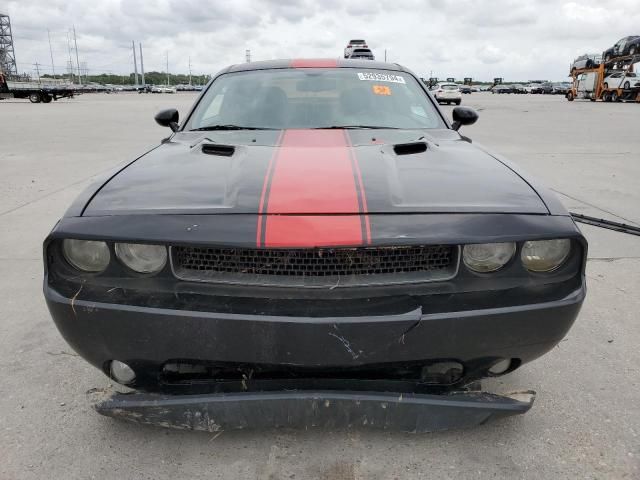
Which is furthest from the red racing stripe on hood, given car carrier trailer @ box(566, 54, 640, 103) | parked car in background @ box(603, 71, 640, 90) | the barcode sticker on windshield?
parked car in background @ box(603, 71, 640, 90)

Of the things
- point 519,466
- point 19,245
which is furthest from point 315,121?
point 19,245

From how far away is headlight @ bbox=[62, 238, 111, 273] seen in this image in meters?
1.61

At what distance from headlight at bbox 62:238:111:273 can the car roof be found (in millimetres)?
1991

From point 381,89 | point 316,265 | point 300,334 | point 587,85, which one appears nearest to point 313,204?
point 316,265

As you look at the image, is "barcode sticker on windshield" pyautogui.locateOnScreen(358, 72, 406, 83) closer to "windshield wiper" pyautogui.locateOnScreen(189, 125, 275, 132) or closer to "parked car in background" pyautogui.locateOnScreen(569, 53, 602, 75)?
"windshield wiper" pyautogui.locateOnScreen(189, 125, 275, 132)

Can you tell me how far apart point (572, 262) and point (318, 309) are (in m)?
0.85

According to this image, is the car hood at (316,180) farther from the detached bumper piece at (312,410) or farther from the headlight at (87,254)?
the detached bumper piece at (312,410)

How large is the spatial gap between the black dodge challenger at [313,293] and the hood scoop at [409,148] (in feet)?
1.24

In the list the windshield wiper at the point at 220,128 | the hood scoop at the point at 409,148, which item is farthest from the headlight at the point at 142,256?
the windshield wiper at the point at 220,128

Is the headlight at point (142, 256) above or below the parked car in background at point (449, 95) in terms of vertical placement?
below

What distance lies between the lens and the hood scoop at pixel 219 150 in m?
2.15

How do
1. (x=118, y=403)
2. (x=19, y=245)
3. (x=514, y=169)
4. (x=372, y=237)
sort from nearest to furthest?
(x=372, y=237)
(x=118, y=403)
(x=514, y=169)
(x=19, y=245)

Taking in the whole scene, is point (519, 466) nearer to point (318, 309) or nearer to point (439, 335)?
point (439, 335)

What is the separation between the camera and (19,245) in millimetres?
4148
